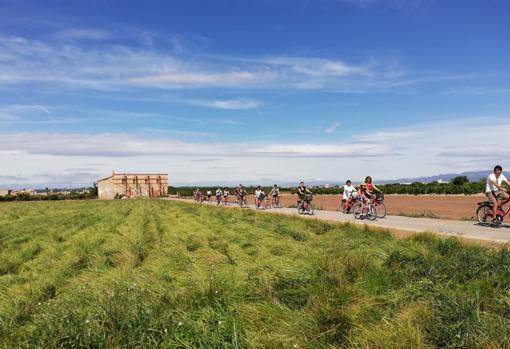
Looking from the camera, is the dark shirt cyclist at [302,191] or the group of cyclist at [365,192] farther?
the dark shirt cyclist at [302,191]

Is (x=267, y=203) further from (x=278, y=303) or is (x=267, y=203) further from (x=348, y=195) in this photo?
(x=278, y=303)

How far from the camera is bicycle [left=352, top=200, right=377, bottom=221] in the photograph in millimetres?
20062

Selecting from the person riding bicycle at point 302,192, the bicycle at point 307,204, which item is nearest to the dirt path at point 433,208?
the bicycle at point 307,204

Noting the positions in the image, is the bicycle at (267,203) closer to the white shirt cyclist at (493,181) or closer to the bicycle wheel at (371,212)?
the bicycle wheel at (371,212)

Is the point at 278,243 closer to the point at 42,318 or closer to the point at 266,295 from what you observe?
the point at 266,295

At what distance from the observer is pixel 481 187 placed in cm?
6178

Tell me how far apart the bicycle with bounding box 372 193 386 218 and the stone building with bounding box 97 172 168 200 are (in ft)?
257

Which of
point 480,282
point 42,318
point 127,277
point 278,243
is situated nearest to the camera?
point 42,318

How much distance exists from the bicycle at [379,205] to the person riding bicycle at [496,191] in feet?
18.4

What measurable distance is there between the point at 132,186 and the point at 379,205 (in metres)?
81.0

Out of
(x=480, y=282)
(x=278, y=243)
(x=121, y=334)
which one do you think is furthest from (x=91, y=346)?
(x=278, y=243)

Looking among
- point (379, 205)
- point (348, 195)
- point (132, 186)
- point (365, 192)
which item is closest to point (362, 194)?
point (365, 192)

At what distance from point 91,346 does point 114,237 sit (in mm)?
10187

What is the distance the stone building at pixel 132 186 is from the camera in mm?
93375
